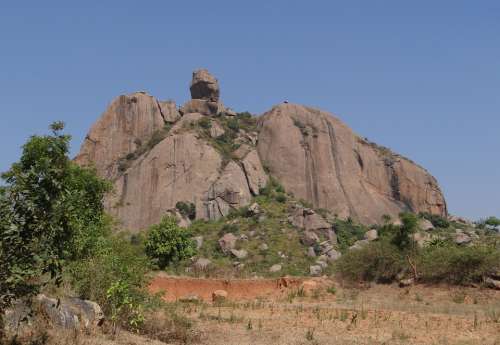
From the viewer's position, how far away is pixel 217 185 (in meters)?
62.7

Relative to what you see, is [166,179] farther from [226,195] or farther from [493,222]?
[493,222]

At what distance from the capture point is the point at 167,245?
38.0 metres

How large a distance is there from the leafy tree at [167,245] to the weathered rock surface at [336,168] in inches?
1201

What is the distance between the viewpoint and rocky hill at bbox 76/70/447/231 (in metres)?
64.6

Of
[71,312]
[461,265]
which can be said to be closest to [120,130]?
[461,265]

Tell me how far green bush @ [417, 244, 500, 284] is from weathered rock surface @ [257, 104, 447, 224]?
36.8 m

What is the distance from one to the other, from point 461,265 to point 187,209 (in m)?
37.6

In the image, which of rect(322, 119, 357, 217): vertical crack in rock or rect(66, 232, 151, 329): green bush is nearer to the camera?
rect(66, 232, 151, 329): green bush

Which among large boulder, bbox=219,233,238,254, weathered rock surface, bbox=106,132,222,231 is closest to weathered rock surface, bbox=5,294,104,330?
large boulder, bbox=219,233,238,254

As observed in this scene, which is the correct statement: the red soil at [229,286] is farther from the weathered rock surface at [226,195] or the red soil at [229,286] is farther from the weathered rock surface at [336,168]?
the weathered rock surface at [336,168]

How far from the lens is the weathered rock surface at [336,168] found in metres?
68.4

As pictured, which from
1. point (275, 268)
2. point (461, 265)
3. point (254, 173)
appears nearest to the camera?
point (461, 265)

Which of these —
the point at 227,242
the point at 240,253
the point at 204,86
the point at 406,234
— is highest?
the point at 204,86

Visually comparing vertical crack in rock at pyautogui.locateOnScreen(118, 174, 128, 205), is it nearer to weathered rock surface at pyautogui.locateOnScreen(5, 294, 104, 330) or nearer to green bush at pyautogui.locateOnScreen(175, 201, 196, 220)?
green bush at pyautogui.locateOnScreen(175, 201, 196, 220)
